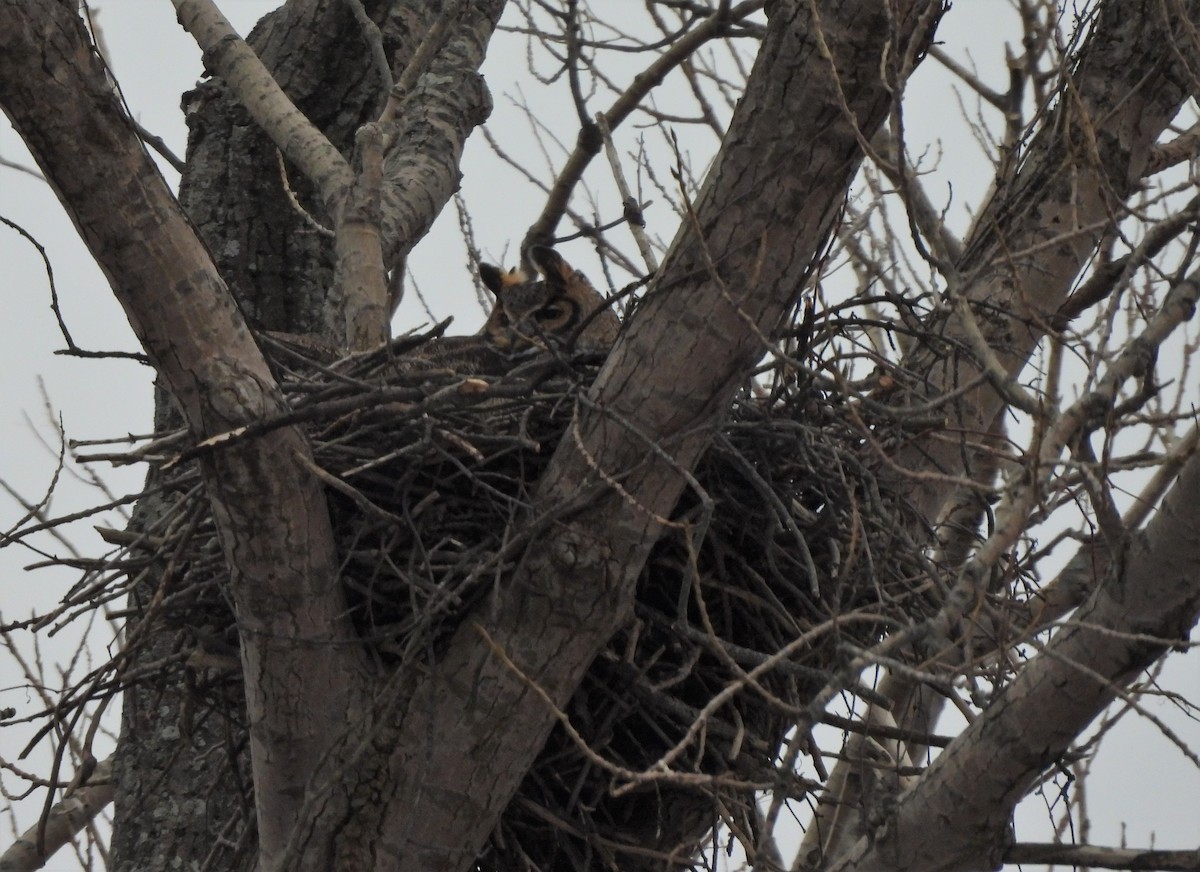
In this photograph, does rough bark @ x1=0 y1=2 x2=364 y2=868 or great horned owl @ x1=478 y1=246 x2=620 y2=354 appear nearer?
rough bark @ x1=0 y1=2 x2=364 y2=868

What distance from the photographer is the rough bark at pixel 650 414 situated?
214 centimetres

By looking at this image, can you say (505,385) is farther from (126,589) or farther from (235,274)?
(235,274)

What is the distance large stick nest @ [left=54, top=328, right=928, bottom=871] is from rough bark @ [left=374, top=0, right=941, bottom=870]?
4.2 inches

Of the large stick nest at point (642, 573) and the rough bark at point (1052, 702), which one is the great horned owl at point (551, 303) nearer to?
the large stick nest at point (642, 573)

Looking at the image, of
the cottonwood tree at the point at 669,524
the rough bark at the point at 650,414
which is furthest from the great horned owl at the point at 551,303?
the rough bark at the point at 650,414

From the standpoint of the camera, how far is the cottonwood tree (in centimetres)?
211

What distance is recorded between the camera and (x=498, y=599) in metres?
2.42

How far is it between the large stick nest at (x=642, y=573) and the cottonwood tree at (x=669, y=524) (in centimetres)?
1

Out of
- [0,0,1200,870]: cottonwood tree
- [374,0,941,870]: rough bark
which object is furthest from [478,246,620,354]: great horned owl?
[374,0,941,870]: rough bark

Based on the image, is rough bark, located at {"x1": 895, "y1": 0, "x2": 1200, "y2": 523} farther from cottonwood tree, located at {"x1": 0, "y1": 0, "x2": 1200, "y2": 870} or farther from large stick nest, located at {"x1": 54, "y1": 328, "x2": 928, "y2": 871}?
large stick nest, located at {"x1": 54, "y1": 328, "x2": 928, "y2": 871}

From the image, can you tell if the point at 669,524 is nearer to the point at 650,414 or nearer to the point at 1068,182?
the point at 650,414

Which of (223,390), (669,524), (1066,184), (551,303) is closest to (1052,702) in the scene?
(669,524)

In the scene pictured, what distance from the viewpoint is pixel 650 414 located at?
2.32 meters

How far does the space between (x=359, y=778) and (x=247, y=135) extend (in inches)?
98.9
